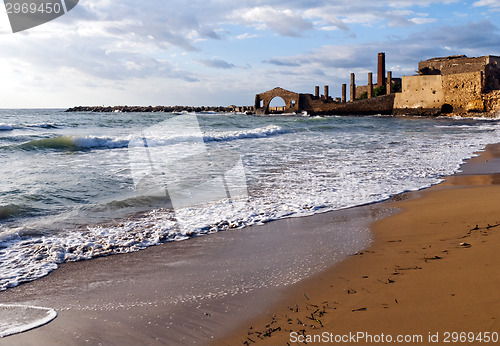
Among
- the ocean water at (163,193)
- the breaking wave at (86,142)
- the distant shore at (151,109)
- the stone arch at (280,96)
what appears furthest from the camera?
the distant shore at (151,109)

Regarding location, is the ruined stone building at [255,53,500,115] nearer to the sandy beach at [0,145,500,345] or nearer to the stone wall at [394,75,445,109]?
the stone wall at [394,75,445,109]

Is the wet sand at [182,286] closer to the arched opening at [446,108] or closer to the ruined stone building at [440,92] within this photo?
the ruined stone building at [440,92]

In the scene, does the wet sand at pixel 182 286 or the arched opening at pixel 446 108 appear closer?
the wet sand at pixel 182 286

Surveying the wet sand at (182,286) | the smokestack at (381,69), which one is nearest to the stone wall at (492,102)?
the smokestack at (381,69)

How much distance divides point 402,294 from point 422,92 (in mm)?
41919

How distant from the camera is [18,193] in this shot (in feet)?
19.1

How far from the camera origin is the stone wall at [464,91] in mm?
36250

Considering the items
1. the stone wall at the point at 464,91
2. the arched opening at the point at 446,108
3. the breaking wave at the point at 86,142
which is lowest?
the breaking wave at the point at 86,142

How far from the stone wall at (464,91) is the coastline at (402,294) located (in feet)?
122

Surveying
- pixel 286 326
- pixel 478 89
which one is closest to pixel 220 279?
pixel 286 326

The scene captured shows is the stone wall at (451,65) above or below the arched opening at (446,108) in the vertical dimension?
above

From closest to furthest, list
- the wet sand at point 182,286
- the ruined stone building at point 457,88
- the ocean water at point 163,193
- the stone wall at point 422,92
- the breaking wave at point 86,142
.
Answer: the wet sand at point 182,286
the ocean water at point 163,193
the breaking wave at point 86,142
the ruined stone building at point 457,88
the stone wall at point 422,92

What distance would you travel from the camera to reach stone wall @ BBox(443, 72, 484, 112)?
1427 inches

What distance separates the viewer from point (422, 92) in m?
40.3
